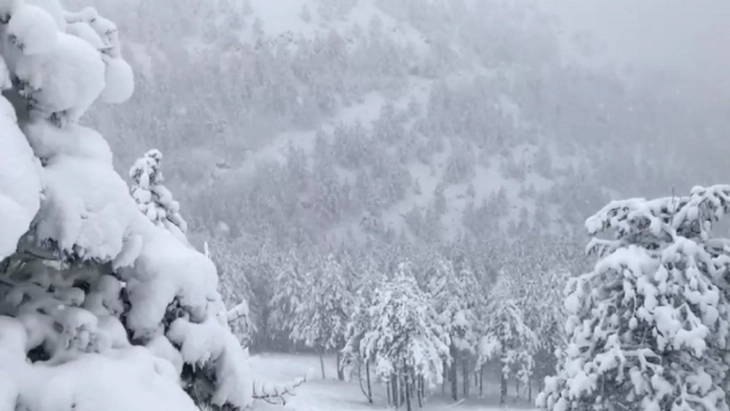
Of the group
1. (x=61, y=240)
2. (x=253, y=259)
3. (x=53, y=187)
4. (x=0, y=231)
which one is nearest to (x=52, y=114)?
(x=53, y=187)

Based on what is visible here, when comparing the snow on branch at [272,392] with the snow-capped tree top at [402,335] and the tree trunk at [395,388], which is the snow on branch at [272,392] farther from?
the tree trunk at [395,388]

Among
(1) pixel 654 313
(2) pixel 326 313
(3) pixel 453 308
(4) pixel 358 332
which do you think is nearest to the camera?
(1) pixel 654 313

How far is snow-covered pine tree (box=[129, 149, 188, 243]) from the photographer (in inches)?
388

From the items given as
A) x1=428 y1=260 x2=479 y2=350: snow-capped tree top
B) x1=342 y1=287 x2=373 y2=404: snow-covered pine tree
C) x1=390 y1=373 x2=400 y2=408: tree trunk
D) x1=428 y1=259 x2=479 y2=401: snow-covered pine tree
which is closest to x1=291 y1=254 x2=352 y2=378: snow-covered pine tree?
x1=342 y1=287 x2=373 y2=404: snow-covered pine tree

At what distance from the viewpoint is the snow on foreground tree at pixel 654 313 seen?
29.0ft

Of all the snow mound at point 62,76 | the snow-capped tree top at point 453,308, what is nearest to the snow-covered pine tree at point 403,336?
the snow-capped tree top at point 453,308

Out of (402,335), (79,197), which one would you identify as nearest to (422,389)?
(402,335)

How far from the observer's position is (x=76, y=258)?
3.21 meters

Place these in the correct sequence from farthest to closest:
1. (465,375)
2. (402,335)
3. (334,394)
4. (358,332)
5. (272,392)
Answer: (465,375) < (334,394) < (358,332) < (402,335) < (272,392)

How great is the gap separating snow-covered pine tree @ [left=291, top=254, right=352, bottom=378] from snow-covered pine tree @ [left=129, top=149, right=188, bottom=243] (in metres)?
45.7

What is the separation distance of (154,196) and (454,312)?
42617mm

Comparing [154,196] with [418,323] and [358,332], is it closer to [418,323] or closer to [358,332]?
[418,323]

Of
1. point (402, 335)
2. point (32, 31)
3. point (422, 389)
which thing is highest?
point (32, 31)

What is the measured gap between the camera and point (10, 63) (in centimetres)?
304
